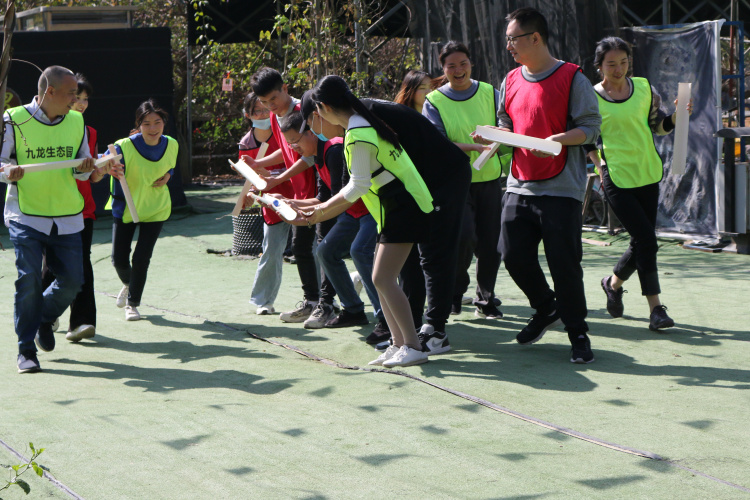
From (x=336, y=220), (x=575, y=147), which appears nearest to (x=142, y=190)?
(x=336, y=220)

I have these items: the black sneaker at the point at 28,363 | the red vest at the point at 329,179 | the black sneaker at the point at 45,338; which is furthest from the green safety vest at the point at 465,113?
the black sneaker at the point at 28,363

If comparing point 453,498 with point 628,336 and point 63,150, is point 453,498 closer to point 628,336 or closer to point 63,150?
point 628,336

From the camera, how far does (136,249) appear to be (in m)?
7.06

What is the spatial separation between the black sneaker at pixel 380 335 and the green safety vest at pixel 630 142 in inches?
67.8

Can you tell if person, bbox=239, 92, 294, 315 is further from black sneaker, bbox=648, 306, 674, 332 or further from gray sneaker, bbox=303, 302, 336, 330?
black sneaker, bbox=648, 306, 674, 332

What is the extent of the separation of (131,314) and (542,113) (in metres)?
3.60

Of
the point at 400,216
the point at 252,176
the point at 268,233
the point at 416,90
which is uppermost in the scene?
the point at 416,90

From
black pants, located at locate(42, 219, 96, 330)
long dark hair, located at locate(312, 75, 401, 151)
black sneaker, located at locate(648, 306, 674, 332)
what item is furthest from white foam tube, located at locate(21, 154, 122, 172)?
black sneaker, located at locate(648, 306, 674, 332)

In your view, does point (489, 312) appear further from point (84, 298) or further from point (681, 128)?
point (84, 298)

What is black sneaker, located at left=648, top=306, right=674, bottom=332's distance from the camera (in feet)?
19.6

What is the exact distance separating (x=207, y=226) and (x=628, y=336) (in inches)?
317

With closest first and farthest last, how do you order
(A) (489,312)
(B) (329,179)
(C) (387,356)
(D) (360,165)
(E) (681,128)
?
1. (D) (360,165)
2. (C) (387,356)
3. (E) (681,128)
4. (B) (329,179)
5. (A) (489,312)

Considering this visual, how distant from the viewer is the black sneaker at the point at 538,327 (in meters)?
5.65

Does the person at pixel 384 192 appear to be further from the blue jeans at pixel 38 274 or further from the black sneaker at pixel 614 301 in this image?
the black sneaker at pixel 614 301
